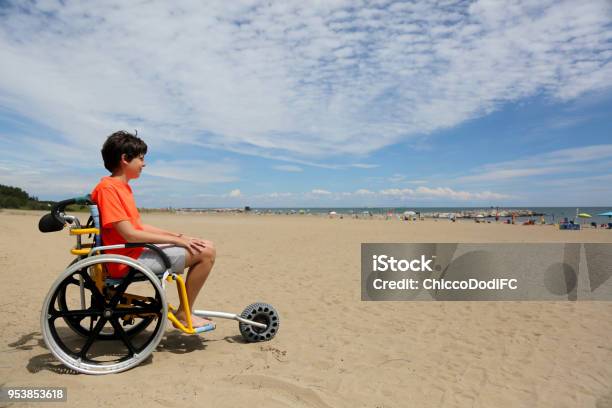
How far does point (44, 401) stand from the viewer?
2.66m

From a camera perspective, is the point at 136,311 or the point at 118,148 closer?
the point at 136,311

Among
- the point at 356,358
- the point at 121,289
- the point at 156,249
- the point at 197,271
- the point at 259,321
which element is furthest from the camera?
the point at 259,321

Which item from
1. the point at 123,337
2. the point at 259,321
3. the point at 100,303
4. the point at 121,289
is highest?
the point at 121,289

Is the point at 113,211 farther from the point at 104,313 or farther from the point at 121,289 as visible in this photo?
the point at 104,313

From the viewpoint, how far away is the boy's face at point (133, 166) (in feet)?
11.6

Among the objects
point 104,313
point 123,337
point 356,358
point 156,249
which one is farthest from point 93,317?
point 356,358

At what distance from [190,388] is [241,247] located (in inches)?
422

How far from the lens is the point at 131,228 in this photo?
128 inches

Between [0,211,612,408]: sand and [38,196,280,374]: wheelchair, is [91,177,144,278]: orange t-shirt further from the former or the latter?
[0,211,612,408]: sand

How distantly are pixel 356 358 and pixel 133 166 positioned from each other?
2766 millimetres

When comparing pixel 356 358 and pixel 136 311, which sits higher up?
pixel 136 311

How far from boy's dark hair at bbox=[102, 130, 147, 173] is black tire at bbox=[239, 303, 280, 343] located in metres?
1.90

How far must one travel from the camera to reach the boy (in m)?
3.25

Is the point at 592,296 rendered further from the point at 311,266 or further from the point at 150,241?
the point at 150,241
